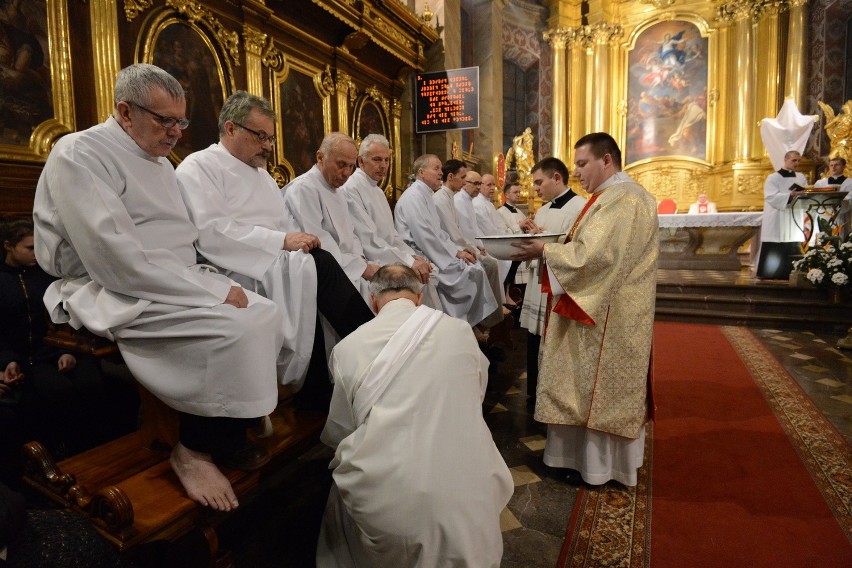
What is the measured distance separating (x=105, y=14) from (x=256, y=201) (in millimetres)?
2263

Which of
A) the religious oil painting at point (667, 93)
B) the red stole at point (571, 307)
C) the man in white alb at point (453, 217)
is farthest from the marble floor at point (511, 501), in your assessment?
the religious oil painting at point (667, 93)

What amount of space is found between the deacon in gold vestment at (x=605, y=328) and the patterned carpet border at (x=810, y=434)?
97cm

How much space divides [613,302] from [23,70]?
3.85 metres

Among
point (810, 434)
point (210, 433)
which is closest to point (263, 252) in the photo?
point (210, 433)

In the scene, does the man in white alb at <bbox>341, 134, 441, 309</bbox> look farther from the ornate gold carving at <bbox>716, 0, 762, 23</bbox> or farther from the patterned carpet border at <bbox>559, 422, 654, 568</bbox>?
the ornate gold carving at <bbox>716, 0, 762, 23</bbox>

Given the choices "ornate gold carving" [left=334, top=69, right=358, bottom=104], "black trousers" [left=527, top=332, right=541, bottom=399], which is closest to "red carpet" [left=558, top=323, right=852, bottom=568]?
"black trousers" [left=527, top=332, right=541, bottom=399]

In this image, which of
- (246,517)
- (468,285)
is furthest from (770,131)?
(246,517)

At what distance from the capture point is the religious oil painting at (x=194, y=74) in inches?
171

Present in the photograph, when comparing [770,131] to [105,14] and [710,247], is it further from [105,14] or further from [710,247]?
[105,14]

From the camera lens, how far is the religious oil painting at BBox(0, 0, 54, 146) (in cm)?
312

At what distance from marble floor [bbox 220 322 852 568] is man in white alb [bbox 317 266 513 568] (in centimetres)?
59

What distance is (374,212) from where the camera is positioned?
13.2ft

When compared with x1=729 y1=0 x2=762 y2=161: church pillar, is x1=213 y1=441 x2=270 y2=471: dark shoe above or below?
below

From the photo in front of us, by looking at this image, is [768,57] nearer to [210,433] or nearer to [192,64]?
[192,64]
